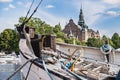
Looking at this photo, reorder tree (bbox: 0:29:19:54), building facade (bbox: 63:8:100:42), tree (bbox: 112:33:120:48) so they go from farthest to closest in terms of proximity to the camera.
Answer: building facade (bbox: 63:8:100:42) → tree (bbox: 112:33:120:48) → tree (bbox: 0:29:19:54)

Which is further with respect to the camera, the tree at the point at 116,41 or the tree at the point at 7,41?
the tree at the point at 116,41

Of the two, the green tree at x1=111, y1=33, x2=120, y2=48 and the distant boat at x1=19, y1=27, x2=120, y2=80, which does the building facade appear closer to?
the green tree at x1=111, y1=33, x2=120, y2=48

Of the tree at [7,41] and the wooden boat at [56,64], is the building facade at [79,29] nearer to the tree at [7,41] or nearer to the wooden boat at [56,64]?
the tree at [7,41]

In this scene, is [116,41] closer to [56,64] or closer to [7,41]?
[7,41]

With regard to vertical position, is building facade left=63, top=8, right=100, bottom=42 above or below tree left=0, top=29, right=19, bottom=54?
above

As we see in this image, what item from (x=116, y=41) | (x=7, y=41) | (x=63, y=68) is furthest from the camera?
(x=116, y=41)

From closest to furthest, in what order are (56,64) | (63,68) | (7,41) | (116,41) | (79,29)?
(63,68) → (56,64) → (7,41) → (116,41) → (79,29)

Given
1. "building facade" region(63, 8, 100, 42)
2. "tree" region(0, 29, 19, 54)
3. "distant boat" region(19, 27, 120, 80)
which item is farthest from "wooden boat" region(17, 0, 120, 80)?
"building facade" region(63, 8, 100, 42)

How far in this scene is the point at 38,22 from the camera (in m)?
54.8

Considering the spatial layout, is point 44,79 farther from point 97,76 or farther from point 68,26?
point 68,26

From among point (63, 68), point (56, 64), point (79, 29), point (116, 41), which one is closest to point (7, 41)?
point (116, 41)

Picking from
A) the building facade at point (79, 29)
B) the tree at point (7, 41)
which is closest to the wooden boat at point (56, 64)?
the tree at point (7, 41)

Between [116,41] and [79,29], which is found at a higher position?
[79,29]

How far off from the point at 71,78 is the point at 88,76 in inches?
31.1
